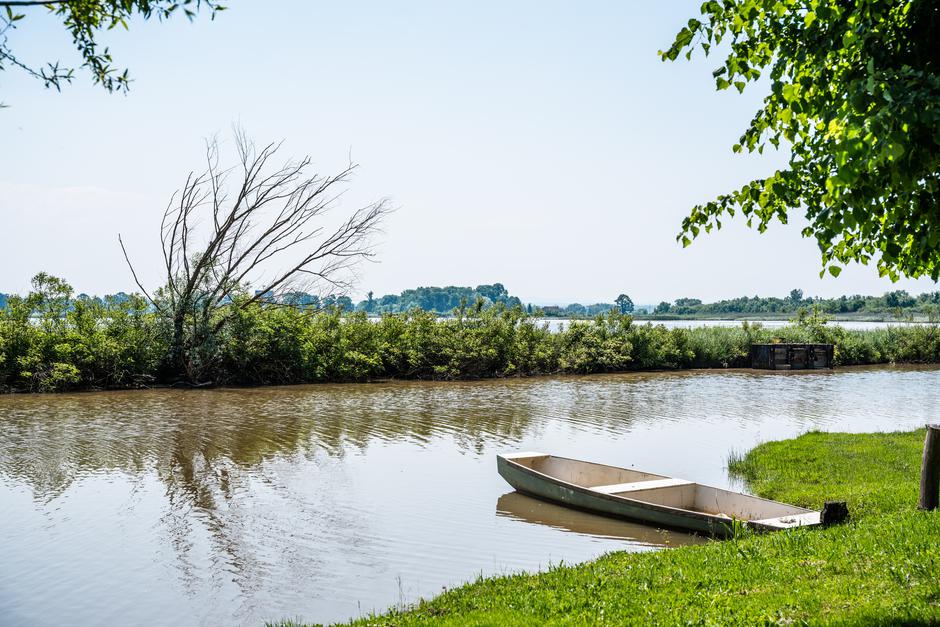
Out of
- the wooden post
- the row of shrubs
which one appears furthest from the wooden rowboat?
the row of shrubs

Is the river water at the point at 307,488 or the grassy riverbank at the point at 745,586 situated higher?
the grassy riverbank at the point at 745,586

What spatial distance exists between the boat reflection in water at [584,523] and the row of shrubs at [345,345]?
18438mm

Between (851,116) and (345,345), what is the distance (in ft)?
88.0

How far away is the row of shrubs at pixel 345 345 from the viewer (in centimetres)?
2530

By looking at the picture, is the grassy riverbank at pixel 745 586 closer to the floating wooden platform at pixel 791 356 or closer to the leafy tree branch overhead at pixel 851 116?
the leafy tree branch overhead at pixel 851 116

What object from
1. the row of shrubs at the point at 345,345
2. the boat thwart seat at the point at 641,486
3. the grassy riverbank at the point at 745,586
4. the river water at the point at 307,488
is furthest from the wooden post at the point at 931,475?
the row of shrubs at the point at 345,345

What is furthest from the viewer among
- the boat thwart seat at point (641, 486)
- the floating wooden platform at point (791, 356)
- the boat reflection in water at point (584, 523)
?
the floating wooden platform at point (791, 356)

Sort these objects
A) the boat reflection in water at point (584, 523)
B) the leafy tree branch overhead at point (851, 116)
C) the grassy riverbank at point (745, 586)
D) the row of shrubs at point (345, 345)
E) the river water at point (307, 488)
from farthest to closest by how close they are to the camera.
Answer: the row of shrubs at point (345, 345) < the boat reflection in water at point (584, 523) < the river water at point (307, 488) < the grassy riverbank at point (745, 586) < the leafy tree branch overhead at point (851, 116)

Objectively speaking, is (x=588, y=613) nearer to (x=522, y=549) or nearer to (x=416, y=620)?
(x=416, y=620)

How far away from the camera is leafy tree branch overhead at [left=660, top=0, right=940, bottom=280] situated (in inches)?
156

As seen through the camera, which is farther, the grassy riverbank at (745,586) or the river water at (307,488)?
the river water at (307,488)

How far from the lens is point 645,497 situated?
11008mm

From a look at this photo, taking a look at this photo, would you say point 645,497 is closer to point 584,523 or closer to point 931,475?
point 584,523

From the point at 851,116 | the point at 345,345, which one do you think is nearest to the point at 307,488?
the point at 851,116
